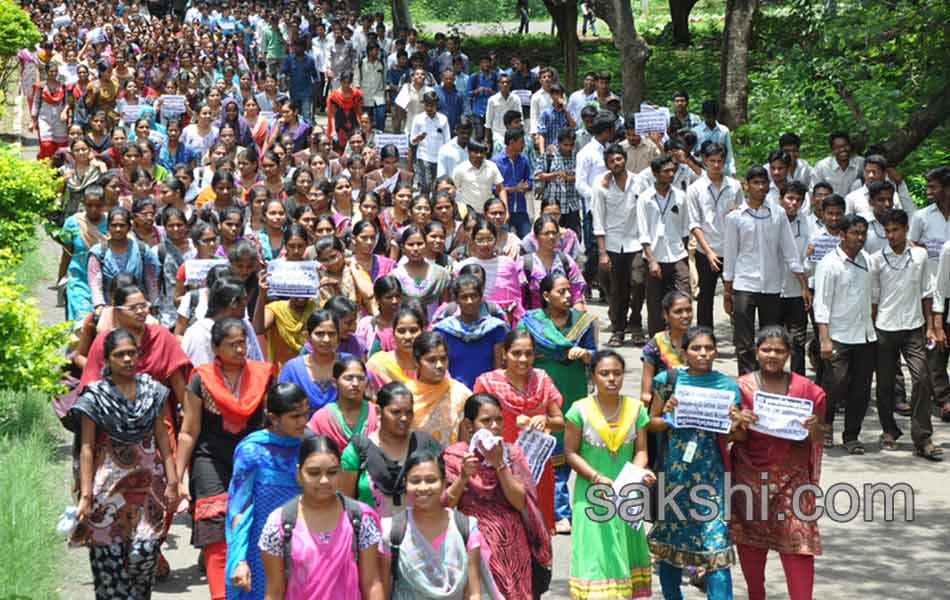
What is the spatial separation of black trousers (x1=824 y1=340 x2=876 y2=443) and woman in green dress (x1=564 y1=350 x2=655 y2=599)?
3.97 m

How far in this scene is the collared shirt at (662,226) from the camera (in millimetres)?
14305

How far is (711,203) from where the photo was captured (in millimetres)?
14227

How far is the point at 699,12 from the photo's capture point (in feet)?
159

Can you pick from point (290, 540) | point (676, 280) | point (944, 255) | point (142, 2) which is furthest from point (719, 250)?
point (142, 2)

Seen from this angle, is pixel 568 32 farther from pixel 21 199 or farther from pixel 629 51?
pixel 21 199

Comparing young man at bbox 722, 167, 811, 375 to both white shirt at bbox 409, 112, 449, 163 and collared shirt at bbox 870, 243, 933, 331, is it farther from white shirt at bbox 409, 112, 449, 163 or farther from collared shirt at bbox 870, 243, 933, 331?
white shirt at bbox 409, 112, 449, 163

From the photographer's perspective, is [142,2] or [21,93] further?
[142,2]

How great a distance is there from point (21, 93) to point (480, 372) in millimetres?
20956

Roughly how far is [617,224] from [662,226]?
0.62 meters

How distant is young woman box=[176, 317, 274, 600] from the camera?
26.2 feet

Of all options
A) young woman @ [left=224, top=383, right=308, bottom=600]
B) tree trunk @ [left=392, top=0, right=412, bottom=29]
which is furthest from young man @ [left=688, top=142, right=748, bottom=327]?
tree trunk @ [left=392, top=0, right=412, bottom=29]

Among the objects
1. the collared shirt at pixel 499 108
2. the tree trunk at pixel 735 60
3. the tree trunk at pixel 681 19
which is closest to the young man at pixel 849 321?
the tree trunk at pixel 735 60

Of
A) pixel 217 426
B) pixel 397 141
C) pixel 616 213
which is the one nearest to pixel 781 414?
pixel 217 426

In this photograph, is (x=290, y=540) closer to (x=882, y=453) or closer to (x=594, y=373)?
(x=594, y=373)
